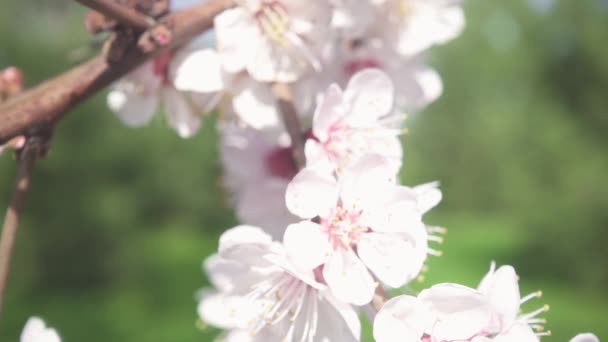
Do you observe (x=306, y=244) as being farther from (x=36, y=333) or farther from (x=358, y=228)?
(x=36, y=333)

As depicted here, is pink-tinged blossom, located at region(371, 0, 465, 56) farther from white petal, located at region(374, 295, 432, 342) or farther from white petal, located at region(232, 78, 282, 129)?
white petal, located at region(374, 295, 432, 342)

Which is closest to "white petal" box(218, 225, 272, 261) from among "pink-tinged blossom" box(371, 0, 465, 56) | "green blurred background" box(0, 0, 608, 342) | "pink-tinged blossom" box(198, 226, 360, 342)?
"pink-tinged blossom" box(198, 226, 360, 342)

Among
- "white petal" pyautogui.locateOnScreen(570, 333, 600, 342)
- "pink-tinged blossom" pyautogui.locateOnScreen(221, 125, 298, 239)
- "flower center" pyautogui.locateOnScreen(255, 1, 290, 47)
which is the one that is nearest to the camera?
"white petal" pyautogui.locateOnScreen(570, 333, 600, 342)

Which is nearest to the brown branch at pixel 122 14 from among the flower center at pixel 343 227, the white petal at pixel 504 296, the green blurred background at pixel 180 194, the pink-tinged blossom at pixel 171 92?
the pink-tinged blossom at pixel 171 92

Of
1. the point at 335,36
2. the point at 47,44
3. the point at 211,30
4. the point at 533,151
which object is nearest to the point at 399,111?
the point at 335,36

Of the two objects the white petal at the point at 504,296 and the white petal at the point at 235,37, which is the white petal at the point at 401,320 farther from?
the white petal at the point at 235,37

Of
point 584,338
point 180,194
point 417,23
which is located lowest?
point 584,338

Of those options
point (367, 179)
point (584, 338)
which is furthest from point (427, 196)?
point (584, 338)
